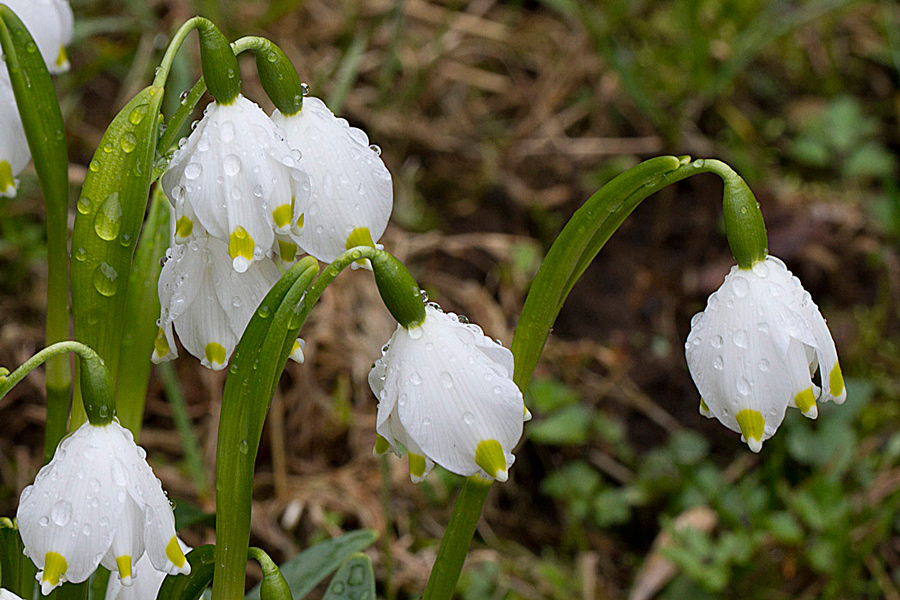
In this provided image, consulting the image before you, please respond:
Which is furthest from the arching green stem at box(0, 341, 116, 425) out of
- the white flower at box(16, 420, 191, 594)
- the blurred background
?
the blurred background

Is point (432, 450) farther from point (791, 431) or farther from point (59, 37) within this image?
point (791, 431)

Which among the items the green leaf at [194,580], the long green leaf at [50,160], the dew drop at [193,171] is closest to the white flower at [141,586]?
the green leaf at [194,580]

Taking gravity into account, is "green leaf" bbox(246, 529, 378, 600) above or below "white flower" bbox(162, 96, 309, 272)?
below

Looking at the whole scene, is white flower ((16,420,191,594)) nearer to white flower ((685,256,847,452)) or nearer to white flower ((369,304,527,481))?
white flower ((369,304,527,481))

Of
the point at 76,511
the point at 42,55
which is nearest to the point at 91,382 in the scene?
the point at 76,511

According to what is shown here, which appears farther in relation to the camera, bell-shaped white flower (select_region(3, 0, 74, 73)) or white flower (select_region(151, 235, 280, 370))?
bell-shaped white flower (select_region(3, 0, 74, 73))

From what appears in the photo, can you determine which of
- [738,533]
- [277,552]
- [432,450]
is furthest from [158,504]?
[738,533]

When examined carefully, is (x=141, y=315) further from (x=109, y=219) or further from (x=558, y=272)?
(x=558, y=272)
